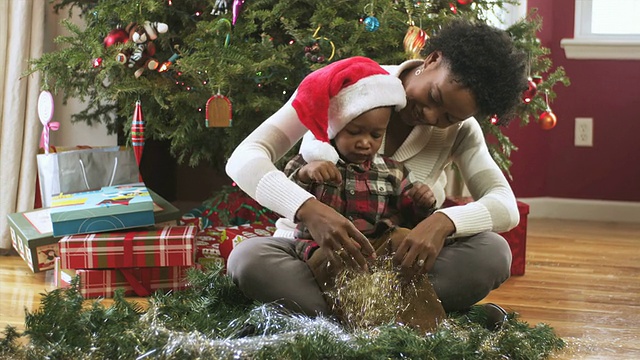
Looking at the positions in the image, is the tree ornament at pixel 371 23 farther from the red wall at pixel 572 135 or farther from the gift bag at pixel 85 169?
the red wall at pixel 572 135

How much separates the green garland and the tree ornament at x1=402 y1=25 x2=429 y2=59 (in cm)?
83

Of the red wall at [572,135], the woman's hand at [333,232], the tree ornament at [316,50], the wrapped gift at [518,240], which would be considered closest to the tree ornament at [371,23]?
the tree ornament at [316,50]

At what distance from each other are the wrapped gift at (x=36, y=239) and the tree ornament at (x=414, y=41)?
42.4 inches

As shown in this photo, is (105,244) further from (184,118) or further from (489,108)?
(489,108)

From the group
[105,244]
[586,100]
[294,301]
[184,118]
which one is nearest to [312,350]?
[294,301]

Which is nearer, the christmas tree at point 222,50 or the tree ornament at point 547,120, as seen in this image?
the christmas tree at point 222,50

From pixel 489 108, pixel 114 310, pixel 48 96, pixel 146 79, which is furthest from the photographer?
pixel 48 96

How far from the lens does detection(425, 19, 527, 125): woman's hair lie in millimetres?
1658

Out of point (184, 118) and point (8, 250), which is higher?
point (184, 118)

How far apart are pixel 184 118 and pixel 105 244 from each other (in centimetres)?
49

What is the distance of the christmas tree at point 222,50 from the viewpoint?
7.49ft

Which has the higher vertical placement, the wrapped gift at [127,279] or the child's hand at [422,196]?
the child's hand at [422,196]

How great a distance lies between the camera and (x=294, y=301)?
1639 mm

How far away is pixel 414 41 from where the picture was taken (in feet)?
7.48
